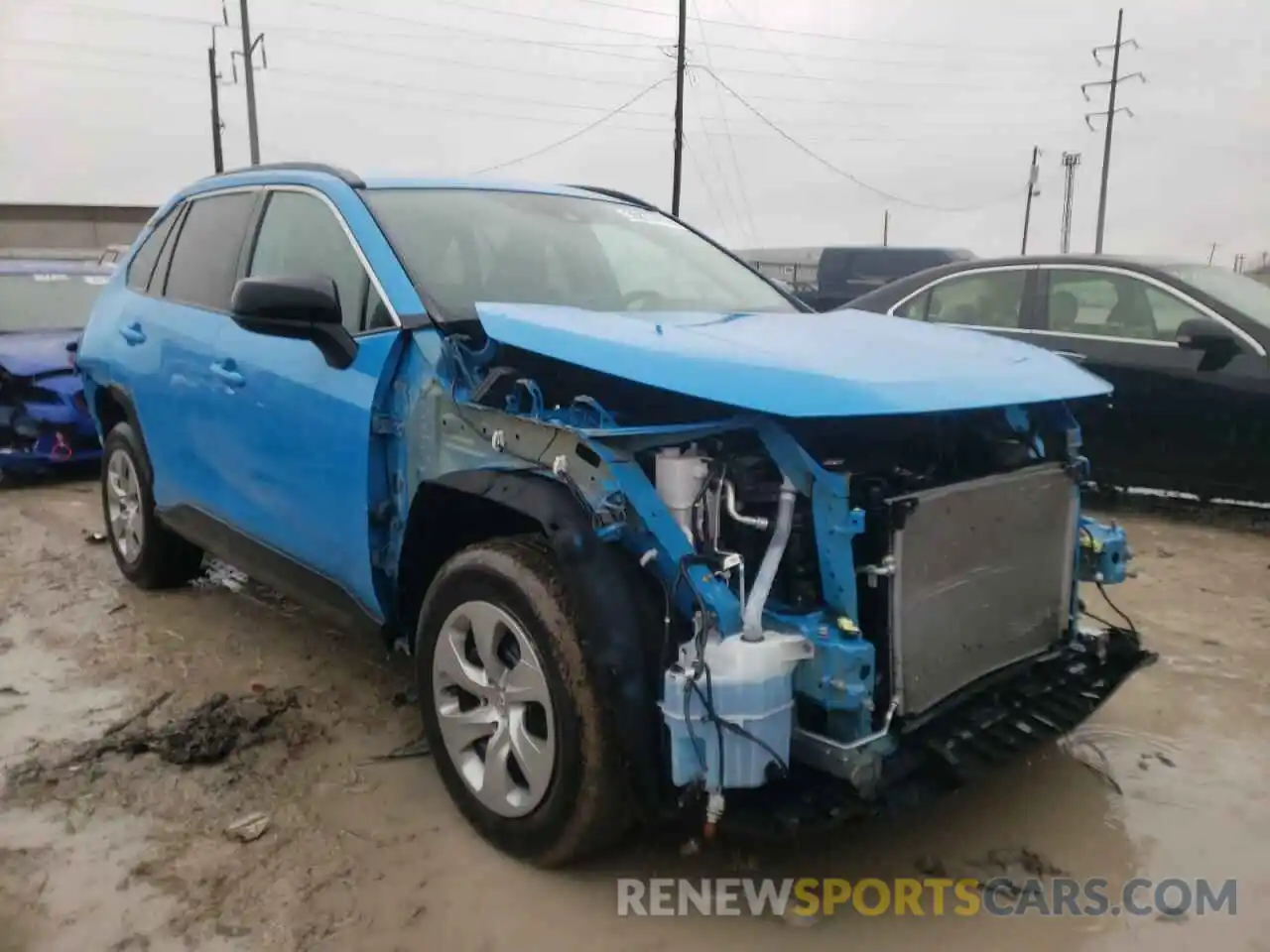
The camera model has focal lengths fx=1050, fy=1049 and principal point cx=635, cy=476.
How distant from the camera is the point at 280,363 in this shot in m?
3.43

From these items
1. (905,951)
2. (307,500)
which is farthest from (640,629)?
(307,500)

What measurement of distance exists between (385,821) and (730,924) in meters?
1.03

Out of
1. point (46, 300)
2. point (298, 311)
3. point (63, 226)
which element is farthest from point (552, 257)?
point (63, 226)

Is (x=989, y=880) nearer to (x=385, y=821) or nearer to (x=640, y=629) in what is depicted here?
(x=640, y=629)

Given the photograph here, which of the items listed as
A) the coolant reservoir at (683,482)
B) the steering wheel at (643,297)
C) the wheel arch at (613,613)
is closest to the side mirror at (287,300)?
the wheel arch at (613,613)

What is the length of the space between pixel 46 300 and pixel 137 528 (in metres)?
4.79

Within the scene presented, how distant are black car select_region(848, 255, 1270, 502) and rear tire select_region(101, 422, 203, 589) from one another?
15.6 ft

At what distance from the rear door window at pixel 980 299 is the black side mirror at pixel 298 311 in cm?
456

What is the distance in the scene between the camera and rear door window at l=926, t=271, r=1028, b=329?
21.5 ft

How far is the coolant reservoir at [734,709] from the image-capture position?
220 cm

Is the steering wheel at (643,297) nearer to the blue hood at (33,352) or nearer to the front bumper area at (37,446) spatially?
the front bumper area at (37,446)

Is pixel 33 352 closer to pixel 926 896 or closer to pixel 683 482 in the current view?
pixel 683 482

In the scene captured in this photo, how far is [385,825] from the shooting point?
2.93 m

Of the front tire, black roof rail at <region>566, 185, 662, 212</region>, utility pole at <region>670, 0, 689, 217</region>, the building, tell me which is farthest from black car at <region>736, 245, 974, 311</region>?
the building
